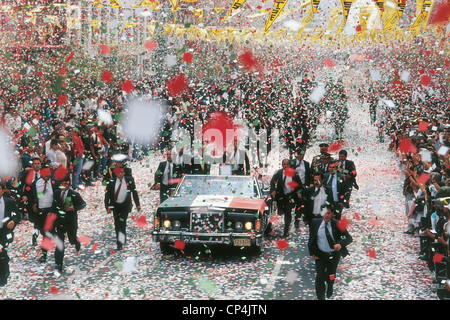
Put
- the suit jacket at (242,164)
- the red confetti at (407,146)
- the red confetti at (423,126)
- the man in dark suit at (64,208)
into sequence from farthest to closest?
the red confetti at (423,126), the red confetti at (407,146), the suit jacket at (242,164), the man in dark suit at (64,208)

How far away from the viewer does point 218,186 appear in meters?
10.6

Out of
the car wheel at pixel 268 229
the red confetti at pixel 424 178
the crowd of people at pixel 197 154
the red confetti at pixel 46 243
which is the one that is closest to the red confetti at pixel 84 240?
the crowd of people at pixel 197 154

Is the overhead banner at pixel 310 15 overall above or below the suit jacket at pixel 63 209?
above

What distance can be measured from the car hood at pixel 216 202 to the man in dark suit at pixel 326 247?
6.96 feet

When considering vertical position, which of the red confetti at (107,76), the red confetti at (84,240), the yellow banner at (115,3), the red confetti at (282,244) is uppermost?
the yellow banner at (115,3)

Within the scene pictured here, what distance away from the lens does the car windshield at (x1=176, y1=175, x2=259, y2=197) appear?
10.4 metres

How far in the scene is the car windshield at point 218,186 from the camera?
410 inches

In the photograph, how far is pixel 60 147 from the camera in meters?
13.7

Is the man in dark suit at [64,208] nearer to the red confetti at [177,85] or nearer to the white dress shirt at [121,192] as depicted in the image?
the white dress shirt at [121,192]

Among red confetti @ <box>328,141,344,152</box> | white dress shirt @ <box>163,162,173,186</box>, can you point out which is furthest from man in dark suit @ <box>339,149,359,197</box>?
red confetti @ <box>328,141,344,152</box>

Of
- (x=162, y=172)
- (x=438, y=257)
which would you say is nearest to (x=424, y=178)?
(x=438, y=257)

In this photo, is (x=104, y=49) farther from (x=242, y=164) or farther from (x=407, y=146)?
(x=407, y=146)

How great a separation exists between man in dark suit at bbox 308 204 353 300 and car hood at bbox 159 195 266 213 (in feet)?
6.96

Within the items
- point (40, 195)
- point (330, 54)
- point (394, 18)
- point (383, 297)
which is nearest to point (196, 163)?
point (40, 195)
